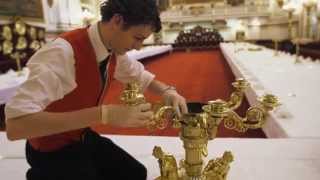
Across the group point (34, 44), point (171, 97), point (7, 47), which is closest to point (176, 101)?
point (171, 97)

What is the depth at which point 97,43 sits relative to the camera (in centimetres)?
111

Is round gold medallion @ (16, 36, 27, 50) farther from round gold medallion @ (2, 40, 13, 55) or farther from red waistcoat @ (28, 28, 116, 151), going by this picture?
red waistcoat @ (28, 28, 116, 151)

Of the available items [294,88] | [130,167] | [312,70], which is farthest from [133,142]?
[312,70]

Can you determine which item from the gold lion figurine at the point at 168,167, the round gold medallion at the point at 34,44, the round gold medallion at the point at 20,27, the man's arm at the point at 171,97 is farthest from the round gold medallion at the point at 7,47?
the gold lion figurine at the point at 168,167

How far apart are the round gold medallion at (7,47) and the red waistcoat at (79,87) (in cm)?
709

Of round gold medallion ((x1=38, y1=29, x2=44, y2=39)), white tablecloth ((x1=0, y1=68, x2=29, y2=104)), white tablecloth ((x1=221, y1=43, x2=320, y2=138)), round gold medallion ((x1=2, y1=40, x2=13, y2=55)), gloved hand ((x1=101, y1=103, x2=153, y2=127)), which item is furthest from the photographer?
round gold medallion ((x1=38, y1=29, x2=44, y2=39))

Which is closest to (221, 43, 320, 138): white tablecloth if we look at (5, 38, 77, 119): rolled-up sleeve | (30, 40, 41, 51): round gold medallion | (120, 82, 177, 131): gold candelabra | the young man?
the young man

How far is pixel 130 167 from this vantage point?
4.30 ft

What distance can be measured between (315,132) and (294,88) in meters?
1.22

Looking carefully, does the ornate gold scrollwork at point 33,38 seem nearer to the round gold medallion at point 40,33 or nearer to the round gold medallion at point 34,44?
the round gold medallion at point 34,44

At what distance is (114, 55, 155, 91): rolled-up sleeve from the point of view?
1408 mm

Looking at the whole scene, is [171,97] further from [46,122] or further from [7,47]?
[7,47]

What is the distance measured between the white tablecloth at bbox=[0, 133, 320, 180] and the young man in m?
0.31

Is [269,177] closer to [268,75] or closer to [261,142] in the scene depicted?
[261,142]
